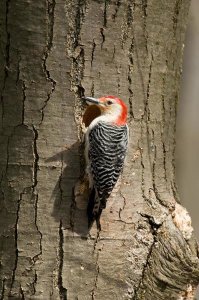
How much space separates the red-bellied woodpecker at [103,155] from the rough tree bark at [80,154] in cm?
5

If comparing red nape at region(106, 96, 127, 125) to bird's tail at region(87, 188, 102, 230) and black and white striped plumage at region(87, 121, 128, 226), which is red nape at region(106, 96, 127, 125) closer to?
black and white striped plumage at region(87, 121, 128, 226)

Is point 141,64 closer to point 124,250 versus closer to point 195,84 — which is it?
point 124,250

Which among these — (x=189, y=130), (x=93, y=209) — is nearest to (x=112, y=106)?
(x=93, y=209)

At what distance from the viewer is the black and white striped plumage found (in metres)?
3.40

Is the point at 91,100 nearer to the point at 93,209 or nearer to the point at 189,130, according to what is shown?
the point at 93,209

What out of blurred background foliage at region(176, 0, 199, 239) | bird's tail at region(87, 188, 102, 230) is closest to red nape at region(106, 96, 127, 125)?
bird's tail at region(87, 188, 102, 230)

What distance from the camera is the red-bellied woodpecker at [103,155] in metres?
3.39

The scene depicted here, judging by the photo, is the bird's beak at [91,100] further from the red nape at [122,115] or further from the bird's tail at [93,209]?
the bird's tail at [93,209]

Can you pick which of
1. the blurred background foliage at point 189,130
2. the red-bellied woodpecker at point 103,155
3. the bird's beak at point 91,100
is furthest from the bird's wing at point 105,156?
the blurred background foliage at point 189,130

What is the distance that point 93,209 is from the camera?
11.1 feet

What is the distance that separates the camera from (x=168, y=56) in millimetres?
3531

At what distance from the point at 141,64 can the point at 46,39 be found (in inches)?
20.2

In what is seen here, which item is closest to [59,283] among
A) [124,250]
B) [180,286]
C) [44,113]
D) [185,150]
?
[124,250]

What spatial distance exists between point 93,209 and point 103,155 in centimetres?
34
